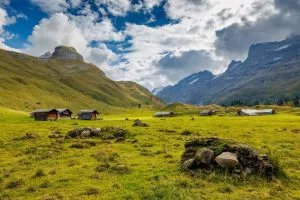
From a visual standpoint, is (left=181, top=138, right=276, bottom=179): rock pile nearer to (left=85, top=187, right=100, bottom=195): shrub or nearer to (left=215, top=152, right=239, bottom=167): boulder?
(left=215, top=152, right=239, bottom=167): boulder

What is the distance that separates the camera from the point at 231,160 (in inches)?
1248

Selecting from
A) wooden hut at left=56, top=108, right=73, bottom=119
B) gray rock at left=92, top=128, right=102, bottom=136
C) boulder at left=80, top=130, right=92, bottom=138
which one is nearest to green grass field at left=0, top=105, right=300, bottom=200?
boulder at left=80, top=130, right=92, bottom=138

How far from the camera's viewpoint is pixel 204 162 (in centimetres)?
3291

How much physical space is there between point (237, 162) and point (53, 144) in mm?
34031

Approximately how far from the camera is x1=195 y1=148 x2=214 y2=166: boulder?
108 feet

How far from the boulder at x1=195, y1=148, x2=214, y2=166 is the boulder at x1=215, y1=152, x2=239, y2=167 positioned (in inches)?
31.4

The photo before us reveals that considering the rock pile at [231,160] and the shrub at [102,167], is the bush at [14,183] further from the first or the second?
the rock pile at [231,160]

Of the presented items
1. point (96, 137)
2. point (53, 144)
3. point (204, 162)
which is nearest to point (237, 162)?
point (204, 162)

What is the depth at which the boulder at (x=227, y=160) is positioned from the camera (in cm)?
3172

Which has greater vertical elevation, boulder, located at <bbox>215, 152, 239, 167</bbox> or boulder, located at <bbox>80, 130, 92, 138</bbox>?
boulder, located at <bbox>80, 130, 92, 138</bbox>

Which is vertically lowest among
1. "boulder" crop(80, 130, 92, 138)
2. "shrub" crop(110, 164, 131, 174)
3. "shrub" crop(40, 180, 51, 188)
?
"shrub" crop(40, 180, 51, 188)

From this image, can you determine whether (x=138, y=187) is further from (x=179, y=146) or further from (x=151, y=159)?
(x=179, y=146)

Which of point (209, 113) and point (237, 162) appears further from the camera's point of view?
point (209, 113)

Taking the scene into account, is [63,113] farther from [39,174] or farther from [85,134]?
[39,174]
